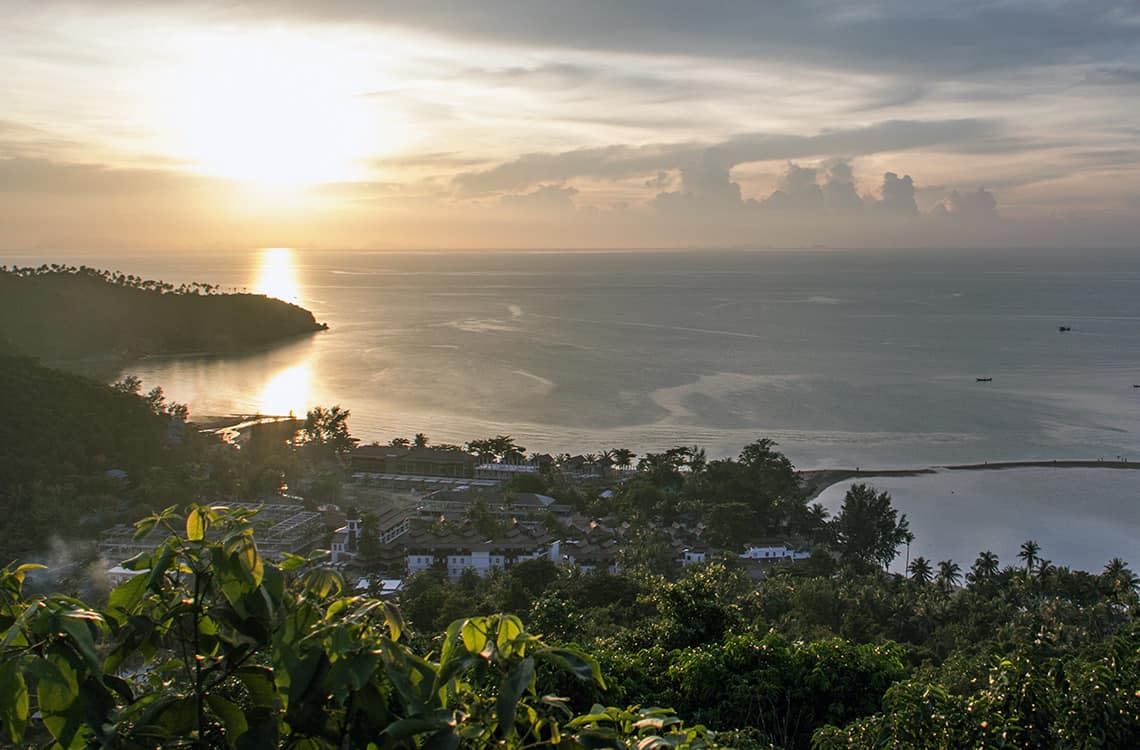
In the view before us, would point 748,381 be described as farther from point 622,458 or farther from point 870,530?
point 870,530

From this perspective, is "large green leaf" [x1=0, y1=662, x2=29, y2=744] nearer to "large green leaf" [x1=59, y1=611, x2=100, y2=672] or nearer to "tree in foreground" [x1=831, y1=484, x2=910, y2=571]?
"large green leaf" [x1=59, y1=611, x2=100, y2=672]

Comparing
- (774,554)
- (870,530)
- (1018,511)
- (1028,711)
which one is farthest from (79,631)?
(1018,511)

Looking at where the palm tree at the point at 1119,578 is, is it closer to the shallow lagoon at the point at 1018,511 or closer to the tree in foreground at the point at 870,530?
the shallow lagoon at the point at 1018,511

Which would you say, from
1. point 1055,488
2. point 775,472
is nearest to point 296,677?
point 775,472

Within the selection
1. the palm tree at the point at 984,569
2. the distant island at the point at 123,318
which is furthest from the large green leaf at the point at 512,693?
the distant island at the point at 123,318

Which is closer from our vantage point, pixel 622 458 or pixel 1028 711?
pixel 1028 711

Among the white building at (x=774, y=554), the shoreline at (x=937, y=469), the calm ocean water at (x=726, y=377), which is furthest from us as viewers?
the calm ocean water at (x=726, y=377)

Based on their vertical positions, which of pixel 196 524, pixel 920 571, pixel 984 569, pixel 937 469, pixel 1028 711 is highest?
pixel 196 524
